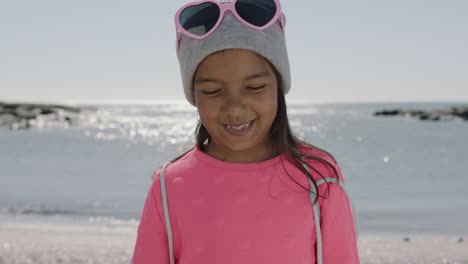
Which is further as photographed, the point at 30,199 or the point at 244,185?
the point at 30,199

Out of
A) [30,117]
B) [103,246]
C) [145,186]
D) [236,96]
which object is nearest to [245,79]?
[236,96]

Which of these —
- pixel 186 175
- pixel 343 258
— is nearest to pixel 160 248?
pixel 186 175

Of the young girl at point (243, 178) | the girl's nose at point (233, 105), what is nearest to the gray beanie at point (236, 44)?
the young girl at point (243, 178)

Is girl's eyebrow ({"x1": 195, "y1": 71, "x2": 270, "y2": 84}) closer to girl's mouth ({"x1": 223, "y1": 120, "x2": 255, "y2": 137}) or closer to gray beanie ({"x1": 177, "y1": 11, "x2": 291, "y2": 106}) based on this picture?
gray beanie ({"x1": 177, "y1": 11, "x2": 291, "y2": 106})

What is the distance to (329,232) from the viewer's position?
1815mm

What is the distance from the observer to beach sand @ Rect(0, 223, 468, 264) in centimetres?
764

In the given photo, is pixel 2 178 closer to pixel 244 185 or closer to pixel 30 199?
pixel 30 199

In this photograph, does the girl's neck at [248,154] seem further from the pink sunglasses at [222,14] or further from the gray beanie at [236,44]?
the pink sunglasses at [222,14]

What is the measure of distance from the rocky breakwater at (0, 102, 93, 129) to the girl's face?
53.9m

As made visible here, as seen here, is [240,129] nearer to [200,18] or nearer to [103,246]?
[200,18]

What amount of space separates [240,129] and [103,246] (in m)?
7.15

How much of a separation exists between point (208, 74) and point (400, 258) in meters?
6.86

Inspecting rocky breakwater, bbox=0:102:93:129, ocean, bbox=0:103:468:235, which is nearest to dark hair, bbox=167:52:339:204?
ocean, bbox=0:103:468:235

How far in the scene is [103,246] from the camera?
8.48 metres
